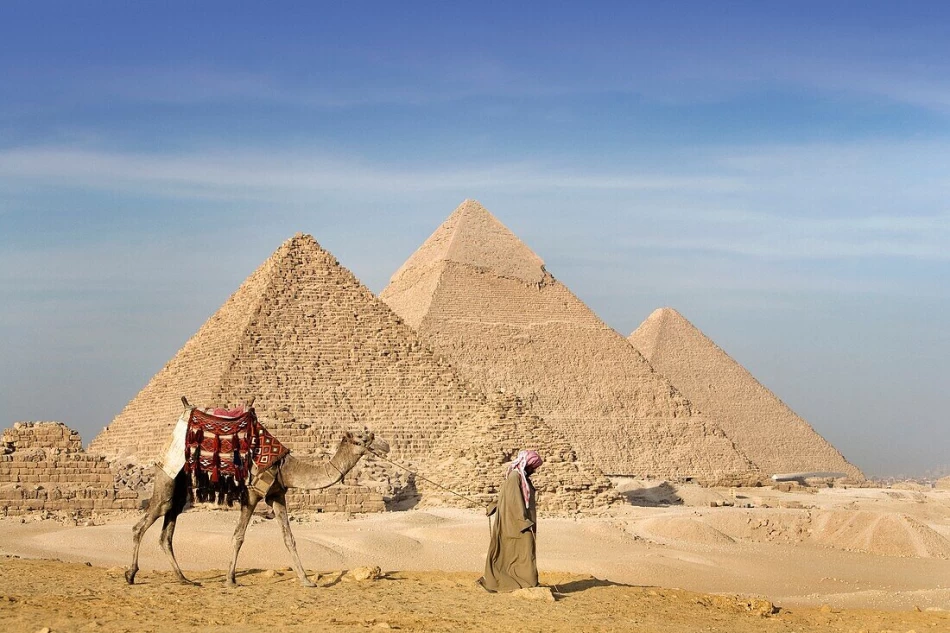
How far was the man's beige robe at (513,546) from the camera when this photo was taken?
38.0 feet

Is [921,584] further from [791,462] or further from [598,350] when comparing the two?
[791,462]

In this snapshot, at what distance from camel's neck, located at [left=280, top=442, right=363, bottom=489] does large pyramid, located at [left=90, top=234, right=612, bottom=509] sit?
20571 millimetres

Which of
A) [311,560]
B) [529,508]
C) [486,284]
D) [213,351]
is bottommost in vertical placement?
[311,560]

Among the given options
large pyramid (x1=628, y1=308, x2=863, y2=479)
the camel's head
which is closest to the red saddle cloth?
the camel's head

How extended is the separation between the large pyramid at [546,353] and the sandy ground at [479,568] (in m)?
29.7

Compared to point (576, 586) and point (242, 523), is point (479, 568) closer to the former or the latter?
point (576, 586)

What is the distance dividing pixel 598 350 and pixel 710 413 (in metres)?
13.4

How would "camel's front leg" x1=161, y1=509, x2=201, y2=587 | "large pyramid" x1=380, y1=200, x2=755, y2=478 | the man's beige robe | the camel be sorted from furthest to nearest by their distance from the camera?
1. "large pyramid" x1=380, y1=200, x2=755, y2=478
2. "camel's front leg" x1=161, y1=509, x2=201, y2=587
3. the camel
4. the man's beige robe

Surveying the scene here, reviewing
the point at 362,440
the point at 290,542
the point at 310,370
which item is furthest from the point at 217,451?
the point at 310,370

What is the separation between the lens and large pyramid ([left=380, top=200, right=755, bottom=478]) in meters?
58.1

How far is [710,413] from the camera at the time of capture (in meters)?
71.9

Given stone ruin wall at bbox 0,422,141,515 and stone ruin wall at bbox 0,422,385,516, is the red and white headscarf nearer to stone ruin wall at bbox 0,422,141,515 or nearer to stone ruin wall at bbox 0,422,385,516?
stone ruin wall at bbox 0,422,385,516

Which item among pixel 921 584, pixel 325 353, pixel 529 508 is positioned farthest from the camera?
pixel 325 353

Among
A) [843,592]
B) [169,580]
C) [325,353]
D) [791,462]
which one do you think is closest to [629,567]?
[843,592]
